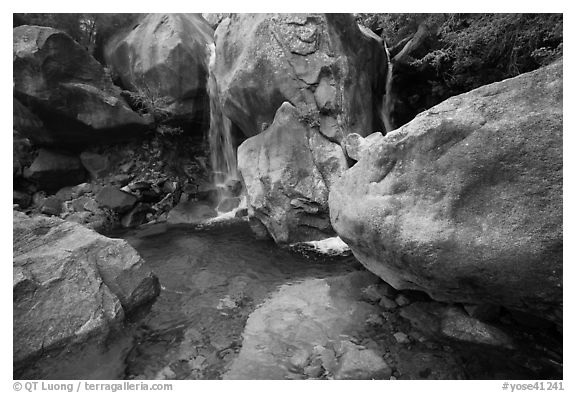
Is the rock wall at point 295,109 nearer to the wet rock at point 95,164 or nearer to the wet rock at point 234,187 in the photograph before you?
the wet rock at point 234,187

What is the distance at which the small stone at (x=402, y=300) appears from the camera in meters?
5.71

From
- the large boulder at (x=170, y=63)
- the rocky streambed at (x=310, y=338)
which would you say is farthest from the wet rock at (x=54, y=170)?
the rocky streambed at (x=310, y=338)

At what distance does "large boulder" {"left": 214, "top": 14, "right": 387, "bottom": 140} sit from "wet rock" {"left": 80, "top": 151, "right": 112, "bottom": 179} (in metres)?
6.58

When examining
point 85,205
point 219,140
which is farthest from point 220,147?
point 85,205

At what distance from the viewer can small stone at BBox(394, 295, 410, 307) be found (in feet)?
18.7

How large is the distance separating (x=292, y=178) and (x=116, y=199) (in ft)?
23.5

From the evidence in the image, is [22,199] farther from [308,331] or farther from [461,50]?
[461,50]

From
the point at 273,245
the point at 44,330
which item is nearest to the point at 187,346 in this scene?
the point at 44,330

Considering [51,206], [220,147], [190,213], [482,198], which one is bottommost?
[190,213]

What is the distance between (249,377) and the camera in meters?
4.58

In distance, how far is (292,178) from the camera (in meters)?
9.52

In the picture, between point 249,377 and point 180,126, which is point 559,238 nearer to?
point 249,377

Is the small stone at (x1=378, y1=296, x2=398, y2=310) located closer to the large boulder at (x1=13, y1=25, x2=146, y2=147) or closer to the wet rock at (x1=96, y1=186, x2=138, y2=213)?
the wet rock at (x1=96, y1=186, x2=138, y2=213)

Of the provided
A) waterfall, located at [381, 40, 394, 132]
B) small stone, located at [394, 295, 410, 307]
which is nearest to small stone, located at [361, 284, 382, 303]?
small stone, located at [394, 295, 410, 307]
